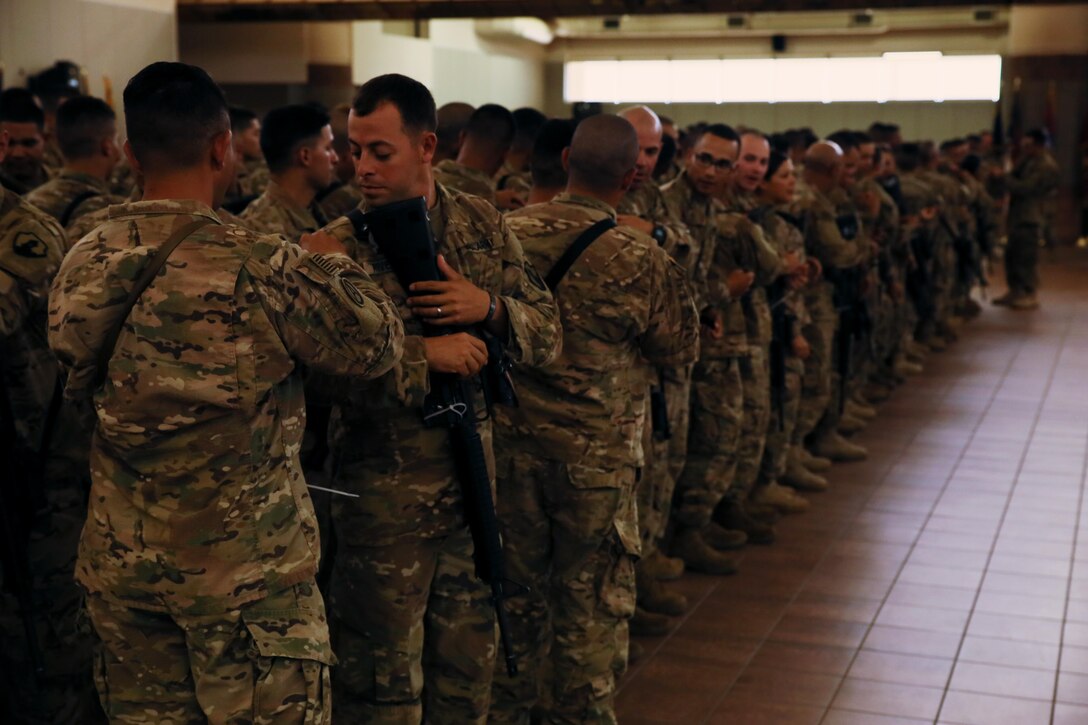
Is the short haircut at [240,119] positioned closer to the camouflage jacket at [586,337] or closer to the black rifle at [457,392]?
the camouflage jacket at [586,337]

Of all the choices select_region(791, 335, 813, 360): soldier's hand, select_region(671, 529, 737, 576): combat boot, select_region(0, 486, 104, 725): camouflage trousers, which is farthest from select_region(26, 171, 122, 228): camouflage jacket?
select_region(791, 335, 813, 360): soldier's hand

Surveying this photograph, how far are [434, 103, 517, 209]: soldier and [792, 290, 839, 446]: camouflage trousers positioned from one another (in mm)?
2665

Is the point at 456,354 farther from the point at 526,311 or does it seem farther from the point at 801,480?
the point at 801,480

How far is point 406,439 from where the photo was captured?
2.91 m

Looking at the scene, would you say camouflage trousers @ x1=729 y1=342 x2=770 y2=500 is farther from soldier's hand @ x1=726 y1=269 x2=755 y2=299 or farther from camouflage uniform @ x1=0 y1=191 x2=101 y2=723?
camouflage uniform @ x1=0 y1=191 x2=101 y2=723

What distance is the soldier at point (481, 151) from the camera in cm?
490

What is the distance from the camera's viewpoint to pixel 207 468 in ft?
7.70

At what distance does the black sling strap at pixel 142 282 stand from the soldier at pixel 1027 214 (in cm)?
1245

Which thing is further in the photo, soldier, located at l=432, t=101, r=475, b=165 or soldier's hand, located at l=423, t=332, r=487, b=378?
soldier, located at l=432, t=101, r=475, b=165

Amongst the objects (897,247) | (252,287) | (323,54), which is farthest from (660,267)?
(323,54)

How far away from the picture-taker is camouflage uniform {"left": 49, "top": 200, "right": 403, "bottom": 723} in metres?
2.31

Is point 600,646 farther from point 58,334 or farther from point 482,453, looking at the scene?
point 58,334

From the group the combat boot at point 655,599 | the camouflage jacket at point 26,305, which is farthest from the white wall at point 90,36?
the camouflage jacket at point 26,305

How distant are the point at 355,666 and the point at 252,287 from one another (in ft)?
3.53
